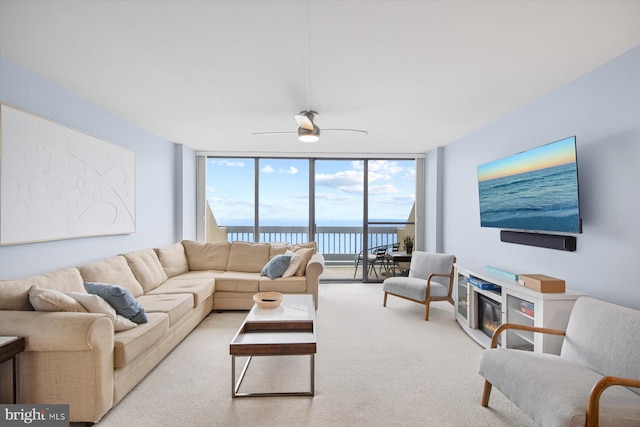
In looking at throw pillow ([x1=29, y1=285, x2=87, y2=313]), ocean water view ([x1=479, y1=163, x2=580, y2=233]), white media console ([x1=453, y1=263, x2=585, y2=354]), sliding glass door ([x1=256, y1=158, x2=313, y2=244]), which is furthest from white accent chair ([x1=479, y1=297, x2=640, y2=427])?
sliding glass door ([x1=256, y1=158, x2=313, y2=244])

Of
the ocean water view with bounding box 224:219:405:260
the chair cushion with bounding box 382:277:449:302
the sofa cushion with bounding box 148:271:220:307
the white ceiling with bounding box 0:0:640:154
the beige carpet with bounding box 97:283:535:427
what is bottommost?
the beige carpet with bounding box 97:283:535:427

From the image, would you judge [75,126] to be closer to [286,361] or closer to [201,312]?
[201,312]

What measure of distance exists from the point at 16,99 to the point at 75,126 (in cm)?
60

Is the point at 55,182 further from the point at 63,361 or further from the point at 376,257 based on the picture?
the point at 376,257

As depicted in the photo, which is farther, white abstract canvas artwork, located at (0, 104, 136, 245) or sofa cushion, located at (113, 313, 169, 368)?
white abstract canvas artwork, located at (0, 104, 136, 245)

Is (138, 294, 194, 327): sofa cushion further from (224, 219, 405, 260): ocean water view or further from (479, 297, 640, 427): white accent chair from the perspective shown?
(224, 219, 405, 260): ocean water view

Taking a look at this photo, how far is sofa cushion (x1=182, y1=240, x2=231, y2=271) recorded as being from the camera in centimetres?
477

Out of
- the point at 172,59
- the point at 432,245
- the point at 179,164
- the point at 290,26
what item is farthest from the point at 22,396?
the point at 432,245

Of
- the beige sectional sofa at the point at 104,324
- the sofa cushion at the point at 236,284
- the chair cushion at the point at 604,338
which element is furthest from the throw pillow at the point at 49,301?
the chair cushion at the point at 604,338

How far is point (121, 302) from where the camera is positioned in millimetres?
2426

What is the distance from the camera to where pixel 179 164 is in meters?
5.21

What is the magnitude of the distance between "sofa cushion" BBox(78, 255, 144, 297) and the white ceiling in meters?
1.65

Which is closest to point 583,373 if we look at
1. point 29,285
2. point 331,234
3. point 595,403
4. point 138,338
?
point 595,403

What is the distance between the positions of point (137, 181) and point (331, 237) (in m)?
3.97
